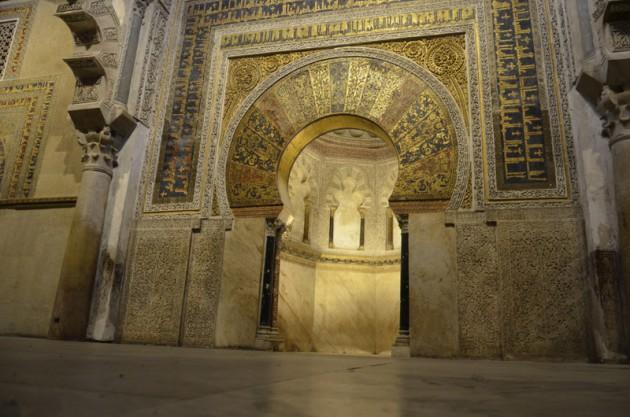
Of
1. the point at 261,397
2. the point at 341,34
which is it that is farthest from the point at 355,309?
the point at 261,397

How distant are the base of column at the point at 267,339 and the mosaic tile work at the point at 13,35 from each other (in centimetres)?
557

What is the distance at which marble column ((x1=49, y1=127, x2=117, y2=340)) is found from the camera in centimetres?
535

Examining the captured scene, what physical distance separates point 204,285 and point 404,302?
2295mm

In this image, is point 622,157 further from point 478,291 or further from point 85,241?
point 85,241

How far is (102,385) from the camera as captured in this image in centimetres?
118

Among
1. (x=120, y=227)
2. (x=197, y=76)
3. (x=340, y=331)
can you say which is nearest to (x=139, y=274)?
(x=120, y=227)

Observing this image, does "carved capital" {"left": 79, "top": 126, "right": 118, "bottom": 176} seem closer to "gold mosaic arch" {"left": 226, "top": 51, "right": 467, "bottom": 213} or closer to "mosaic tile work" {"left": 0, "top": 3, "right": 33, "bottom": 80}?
"gold mosaic arch" {"left": 226, "top": 51, "right": 467, "bottom": 213}

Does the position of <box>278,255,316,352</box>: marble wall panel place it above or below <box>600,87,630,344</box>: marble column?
below

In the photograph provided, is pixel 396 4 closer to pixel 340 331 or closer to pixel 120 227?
pixel 120 227

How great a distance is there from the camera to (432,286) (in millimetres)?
5020

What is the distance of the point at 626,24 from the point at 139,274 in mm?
5759

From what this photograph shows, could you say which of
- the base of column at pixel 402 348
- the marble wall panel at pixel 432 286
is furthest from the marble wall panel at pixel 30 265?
the marble wall panel at pixel 432 286

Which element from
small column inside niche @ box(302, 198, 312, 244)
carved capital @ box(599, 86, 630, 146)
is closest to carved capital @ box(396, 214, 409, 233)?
carved capital @ box(599, 86, 630, 146)

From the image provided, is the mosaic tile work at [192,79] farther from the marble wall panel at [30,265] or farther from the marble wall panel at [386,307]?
the marble wall panel at [386,307]
